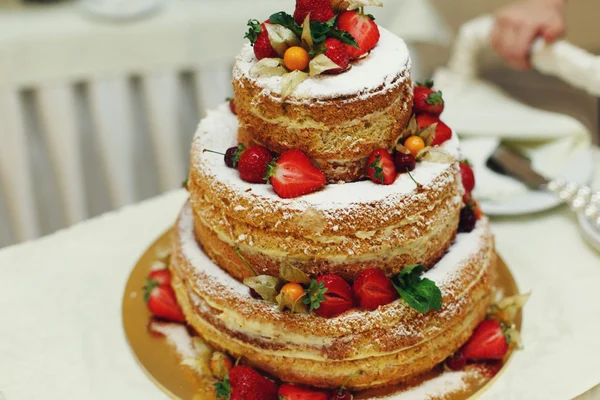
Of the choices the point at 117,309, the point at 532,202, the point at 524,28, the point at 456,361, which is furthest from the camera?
the point at 524,28

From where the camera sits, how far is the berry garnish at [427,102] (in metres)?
1.47

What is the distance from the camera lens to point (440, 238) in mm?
1467

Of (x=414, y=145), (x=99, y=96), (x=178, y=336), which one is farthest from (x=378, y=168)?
(x=99, y=96)

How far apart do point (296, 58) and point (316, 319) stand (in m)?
0.52

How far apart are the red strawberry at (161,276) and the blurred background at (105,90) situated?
1301 millimetres

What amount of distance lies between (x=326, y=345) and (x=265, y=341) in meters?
0.13

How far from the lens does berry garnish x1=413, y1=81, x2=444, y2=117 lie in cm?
147

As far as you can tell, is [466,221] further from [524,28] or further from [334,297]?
[524,28]

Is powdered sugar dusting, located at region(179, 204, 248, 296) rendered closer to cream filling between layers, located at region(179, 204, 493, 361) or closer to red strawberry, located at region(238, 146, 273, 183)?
cream filling between layers, located at region(179, 204, 493, 361)

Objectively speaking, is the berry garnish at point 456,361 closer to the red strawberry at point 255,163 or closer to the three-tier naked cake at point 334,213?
the three-tier naked cake at point 334,213

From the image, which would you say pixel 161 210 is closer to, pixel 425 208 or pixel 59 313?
pixel 59 313

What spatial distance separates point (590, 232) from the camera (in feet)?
6.17

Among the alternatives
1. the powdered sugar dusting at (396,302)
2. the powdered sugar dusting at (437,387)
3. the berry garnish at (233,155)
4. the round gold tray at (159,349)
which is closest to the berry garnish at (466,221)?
the powdered sugar dusting at (396,302)

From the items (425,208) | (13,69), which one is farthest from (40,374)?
(13,69)
